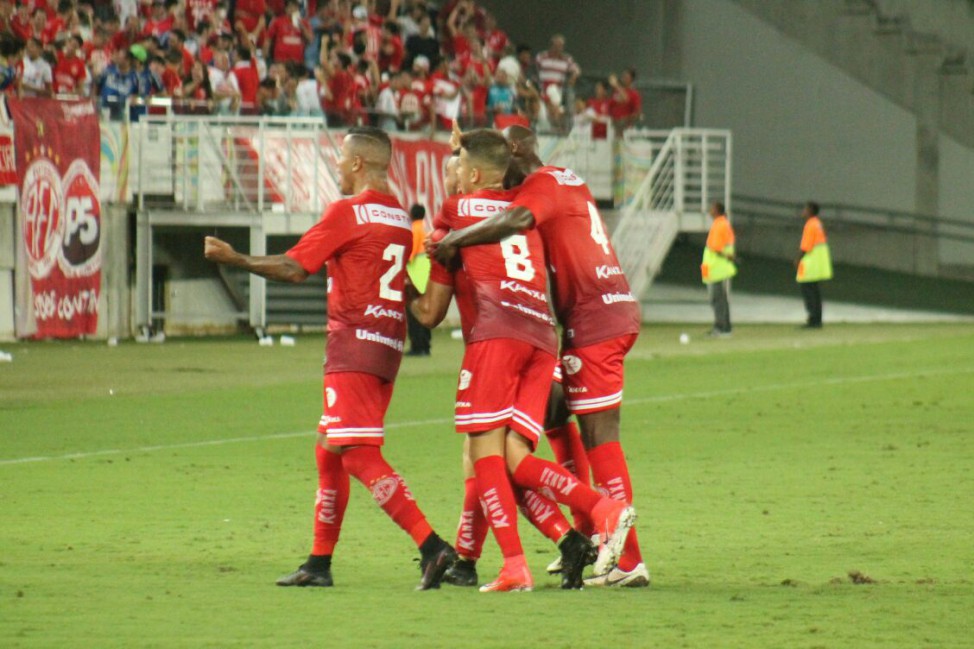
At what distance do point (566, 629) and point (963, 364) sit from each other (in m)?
16.6

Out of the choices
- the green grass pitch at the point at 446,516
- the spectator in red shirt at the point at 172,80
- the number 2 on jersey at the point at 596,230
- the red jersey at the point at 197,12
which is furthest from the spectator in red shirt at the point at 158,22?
the number 2 on jersey at the point at 596,230

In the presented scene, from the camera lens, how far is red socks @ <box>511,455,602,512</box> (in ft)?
25.4

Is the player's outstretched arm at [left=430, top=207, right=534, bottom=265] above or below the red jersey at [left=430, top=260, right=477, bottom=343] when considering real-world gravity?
above

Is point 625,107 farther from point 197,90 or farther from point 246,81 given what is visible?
point 197,90

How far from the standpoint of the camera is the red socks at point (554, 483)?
775 centimetres

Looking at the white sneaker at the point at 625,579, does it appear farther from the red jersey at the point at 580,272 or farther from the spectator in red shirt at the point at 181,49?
the spectator in red shirt at the point at 181,49

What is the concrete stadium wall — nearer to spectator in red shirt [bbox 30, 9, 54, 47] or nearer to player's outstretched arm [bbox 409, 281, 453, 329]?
spectator in red shirt [bbox 30, 9, 54, 47]

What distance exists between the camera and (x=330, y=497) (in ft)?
26.0

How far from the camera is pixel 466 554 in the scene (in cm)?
815

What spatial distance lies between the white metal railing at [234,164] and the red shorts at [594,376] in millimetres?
18256

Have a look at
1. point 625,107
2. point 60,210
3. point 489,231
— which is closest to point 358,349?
point 489,231

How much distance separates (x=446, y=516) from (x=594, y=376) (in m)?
2.56

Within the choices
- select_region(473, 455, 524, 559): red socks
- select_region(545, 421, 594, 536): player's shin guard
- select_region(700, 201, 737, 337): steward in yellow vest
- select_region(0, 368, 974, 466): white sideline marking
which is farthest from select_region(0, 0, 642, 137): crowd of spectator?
select_region(473, 455, 524, 559): red socks

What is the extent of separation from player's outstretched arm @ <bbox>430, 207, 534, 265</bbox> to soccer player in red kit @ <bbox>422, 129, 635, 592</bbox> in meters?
0.08
